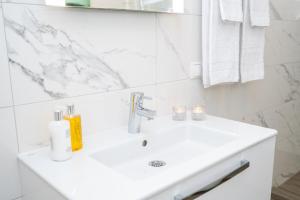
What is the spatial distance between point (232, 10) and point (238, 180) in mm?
834

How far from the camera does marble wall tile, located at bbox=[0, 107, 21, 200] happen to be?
89cm

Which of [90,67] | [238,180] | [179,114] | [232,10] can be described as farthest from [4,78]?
[232,10]

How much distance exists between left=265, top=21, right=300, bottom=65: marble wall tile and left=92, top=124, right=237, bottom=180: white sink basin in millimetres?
1016

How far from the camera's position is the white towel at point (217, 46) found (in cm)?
138

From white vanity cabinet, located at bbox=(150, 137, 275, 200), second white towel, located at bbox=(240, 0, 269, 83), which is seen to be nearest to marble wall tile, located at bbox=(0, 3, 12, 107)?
white vanity cabinet, located at bbox=(150, 137, 275, 200)

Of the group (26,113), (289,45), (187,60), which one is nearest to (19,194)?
(26,113)

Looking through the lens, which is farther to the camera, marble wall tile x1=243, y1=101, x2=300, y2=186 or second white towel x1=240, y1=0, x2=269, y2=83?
marble wall tile x1=243, y1=101, x2=300, y2=186

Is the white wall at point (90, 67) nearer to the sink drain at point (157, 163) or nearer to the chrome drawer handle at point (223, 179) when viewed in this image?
the sink drain at point (157, 163)

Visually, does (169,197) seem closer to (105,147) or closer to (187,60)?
(105,147)

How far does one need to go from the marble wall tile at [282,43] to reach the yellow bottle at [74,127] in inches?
59.2

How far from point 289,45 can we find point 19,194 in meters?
2.09

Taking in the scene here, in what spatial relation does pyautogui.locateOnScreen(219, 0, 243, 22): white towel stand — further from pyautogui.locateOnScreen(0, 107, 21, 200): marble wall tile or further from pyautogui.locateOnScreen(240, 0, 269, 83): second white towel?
pyautogui.locateOnScreen(0, 107, 21, 200): marble wall tile

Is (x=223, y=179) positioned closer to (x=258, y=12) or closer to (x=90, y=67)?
(x=90, y=67)

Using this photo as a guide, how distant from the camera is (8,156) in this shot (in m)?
0.91
